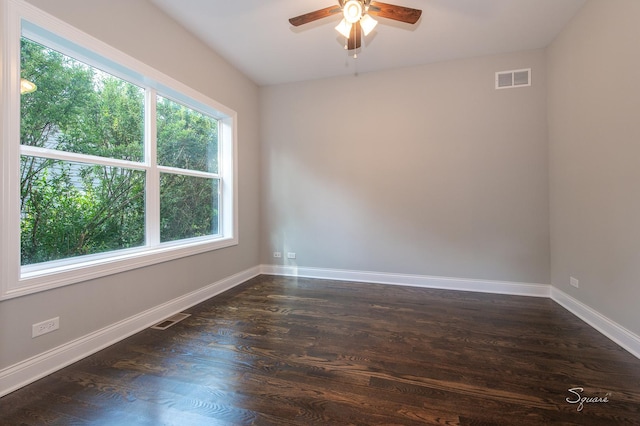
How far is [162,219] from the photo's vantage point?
289 cm

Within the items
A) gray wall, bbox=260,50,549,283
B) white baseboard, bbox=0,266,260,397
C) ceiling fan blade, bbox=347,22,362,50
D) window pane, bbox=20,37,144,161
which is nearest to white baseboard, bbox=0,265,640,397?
white baseboard, bbox=0,266,260,397

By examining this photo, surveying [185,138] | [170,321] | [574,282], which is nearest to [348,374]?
[170,321]

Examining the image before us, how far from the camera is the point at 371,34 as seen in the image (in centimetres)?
303

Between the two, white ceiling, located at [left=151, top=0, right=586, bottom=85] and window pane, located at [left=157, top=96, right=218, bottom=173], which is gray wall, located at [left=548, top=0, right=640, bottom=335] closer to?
white ceiling, located at [left=151, top=0, right=586, bottom=85]

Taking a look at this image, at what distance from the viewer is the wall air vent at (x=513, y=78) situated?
3.34 metres

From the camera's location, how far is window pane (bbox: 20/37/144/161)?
1.87 metres

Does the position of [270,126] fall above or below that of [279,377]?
above

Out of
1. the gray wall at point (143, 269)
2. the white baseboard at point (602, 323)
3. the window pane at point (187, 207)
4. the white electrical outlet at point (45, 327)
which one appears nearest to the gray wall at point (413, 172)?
the white baseboard at point (602, 323)

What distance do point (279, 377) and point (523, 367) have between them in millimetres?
1719

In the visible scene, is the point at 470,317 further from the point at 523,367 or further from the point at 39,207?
the point at 39,207

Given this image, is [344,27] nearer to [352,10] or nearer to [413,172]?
[352,10]

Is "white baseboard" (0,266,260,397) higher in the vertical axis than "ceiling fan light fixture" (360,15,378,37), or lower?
lower

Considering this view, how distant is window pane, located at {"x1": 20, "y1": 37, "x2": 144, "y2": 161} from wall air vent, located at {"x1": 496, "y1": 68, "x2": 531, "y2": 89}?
13.9ft

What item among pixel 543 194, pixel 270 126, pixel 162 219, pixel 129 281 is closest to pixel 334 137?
pixel 270 126
